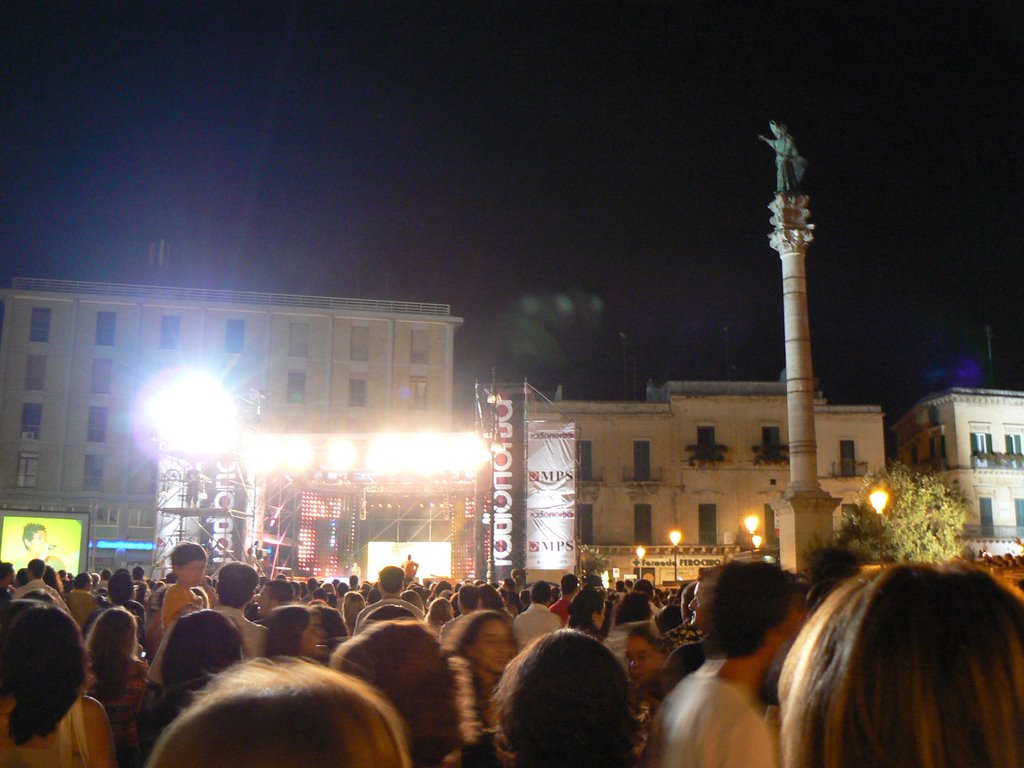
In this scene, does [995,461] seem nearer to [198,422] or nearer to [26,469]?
[198,422]

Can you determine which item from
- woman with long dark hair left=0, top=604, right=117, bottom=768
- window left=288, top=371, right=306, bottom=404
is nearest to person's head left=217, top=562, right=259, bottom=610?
woman with long dark hair left=0, top=604, right=117, bottom=768

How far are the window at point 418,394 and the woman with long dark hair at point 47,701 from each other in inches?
1932

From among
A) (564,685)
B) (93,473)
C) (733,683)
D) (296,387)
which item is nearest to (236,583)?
(733,683)

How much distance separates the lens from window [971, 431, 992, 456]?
170 ft

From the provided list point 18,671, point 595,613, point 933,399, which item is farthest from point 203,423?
point 933,399

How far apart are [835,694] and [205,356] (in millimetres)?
52717

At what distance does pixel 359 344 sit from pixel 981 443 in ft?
109

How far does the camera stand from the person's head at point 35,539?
93.0 ft

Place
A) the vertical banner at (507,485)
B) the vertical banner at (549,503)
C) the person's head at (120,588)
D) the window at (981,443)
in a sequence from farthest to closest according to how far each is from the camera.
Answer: the window at (981,443), the vertical banner at (549,503), the vertical banner at (507,485), the person's head at (120,588)

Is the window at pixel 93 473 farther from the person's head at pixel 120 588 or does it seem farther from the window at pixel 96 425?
the person's head at pixel 120 588

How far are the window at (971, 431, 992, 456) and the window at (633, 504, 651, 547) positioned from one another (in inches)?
700

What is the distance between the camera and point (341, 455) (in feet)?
88.1

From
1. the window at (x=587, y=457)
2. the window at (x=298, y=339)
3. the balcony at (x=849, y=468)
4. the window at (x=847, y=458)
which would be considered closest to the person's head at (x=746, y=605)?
Result: the window at (x=587, y=457)

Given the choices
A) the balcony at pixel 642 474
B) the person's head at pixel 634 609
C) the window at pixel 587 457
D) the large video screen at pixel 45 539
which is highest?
the window at pixel 587 457
